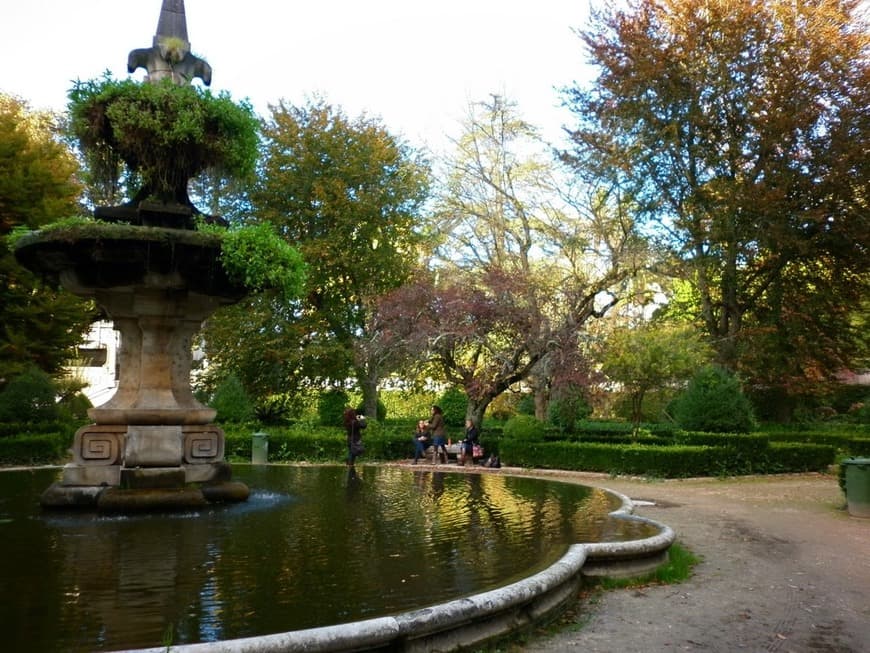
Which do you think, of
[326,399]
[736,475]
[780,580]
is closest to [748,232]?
[736,475]

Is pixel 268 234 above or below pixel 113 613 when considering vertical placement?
above

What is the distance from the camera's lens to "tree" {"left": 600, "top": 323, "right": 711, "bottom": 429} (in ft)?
70.8

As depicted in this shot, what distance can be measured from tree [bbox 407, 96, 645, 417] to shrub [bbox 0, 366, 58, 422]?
36.1ft

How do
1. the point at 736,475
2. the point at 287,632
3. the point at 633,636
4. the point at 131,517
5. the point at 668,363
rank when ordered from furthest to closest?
the point at 668,363 → the point at 736,475 → the point at 131,517 → the point at 633,636 → the point at 287,632

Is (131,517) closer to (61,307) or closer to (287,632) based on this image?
(287,632)

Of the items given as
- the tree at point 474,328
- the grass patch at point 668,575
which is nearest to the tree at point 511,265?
the tree at point 474,328

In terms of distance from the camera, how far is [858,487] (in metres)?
12.4

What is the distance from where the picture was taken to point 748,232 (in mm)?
24328

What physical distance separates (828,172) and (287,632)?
79.0 feet

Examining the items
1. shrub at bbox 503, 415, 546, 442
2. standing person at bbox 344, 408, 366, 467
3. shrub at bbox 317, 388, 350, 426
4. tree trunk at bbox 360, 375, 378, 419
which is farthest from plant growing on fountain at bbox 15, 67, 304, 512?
tree trunk at bbox 360, 375, 378, 419

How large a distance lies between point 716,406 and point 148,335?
16.3m

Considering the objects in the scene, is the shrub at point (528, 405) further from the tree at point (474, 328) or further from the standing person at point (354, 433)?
the standing person at point (354, 433)

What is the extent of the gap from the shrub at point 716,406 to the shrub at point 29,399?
18.4 meters

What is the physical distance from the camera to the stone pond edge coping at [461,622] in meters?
3.67
